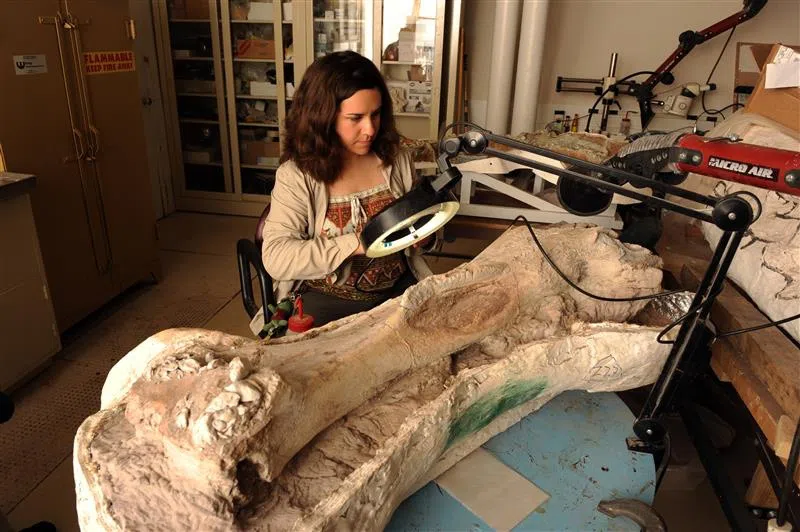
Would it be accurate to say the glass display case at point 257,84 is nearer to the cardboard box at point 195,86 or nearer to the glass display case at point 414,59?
the cardboard box at point 195,86

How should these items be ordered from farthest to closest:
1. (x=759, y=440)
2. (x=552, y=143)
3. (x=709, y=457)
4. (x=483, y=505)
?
(x=552, y=143), (x=709, y=457), (x=759, y=440), (x=483, y=505)

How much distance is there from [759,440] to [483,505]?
0.88 m

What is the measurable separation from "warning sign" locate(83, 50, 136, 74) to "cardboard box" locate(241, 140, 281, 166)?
1707 mm

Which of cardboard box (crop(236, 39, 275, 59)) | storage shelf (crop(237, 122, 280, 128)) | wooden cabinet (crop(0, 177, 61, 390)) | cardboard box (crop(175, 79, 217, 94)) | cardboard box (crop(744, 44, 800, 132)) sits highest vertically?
cardboard box (crop(236, 39, 275, 59))

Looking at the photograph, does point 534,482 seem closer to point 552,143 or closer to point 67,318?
point 552,143

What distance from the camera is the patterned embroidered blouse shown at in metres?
1.96

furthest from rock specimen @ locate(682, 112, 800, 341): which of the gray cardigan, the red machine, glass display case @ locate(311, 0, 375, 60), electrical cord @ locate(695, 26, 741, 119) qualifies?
glass display case @ locate(311, 0, 375, 60)

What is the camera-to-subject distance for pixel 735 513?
5.09 ft

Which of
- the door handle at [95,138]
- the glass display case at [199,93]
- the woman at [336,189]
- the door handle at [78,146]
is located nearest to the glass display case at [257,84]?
the glass display case at [199,93]

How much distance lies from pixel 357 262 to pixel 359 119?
505 mm

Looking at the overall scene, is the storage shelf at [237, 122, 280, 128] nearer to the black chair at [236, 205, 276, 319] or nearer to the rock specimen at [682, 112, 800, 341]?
the black chair at [236, 205, 276, 319]

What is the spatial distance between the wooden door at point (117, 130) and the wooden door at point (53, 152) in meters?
0.10

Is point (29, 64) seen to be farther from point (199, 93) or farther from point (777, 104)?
point (777, 104)

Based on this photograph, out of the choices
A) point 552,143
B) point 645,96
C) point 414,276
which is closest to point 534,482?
point 414,276
